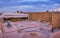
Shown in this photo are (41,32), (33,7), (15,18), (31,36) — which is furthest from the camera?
(33,7)

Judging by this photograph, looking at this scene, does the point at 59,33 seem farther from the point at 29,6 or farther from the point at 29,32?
the point at 29,6

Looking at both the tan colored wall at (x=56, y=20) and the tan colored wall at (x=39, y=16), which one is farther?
the tan colored wall at (x=39, y=16)

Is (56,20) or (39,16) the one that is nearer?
(56,20)

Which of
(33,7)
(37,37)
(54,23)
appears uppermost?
(33,7)

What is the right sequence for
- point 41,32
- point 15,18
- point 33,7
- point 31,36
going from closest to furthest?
point 31,36, point 41,32, point 15,18, point 33,7

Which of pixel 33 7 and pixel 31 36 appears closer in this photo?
pixel 31 36

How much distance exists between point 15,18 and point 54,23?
54 cm

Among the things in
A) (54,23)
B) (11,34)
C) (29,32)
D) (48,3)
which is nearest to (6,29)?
(11,34)

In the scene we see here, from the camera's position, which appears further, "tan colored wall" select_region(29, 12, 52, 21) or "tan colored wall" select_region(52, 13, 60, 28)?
"tan colored wall" select_region(29, 12, 52, 21)

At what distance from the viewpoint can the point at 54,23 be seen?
1604mm

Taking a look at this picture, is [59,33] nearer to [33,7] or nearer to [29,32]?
[29,32]

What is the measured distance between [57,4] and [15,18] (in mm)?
613

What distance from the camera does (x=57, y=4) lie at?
5.94 feet

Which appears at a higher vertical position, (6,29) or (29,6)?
(29,6)
